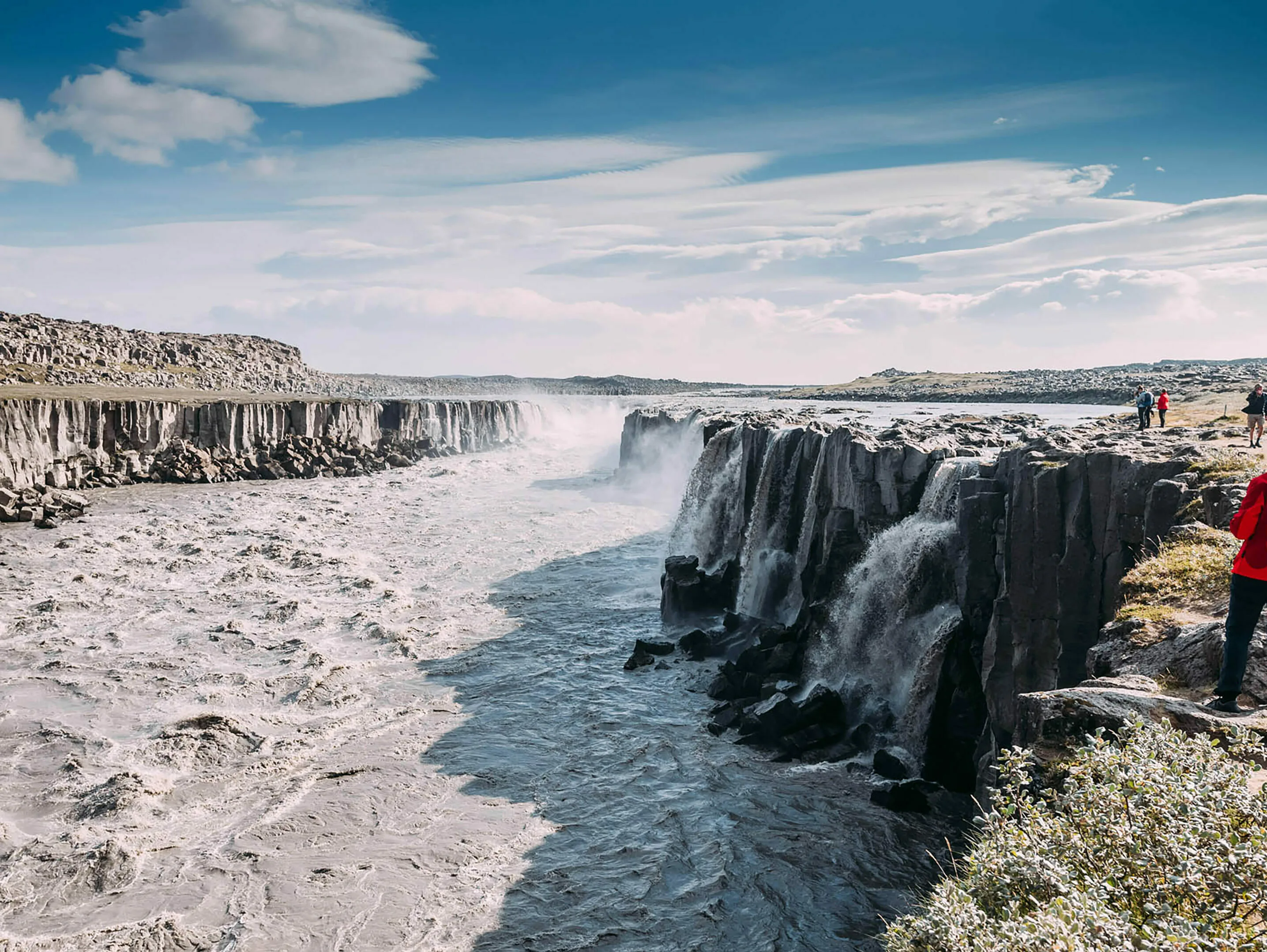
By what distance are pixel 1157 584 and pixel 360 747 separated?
1707 centimetres

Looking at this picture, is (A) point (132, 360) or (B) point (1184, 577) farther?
(A) point (132, 360)

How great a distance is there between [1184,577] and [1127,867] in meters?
8.01

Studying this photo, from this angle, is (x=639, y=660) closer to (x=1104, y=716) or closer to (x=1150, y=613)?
(x=1150, y=613)

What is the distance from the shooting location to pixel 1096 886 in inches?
232

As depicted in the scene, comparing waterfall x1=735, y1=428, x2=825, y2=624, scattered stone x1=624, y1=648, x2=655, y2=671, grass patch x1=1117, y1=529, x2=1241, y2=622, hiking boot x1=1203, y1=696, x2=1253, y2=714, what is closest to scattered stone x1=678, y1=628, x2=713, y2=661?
scattered stone x1=624, y1=648, x2=655, y2=671

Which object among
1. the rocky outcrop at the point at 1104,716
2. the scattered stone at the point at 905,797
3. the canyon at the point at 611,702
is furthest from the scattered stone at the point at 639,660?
the rocky outcrop at the point at 1104,716

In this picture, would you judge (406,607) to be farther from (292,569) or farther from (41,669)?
(41,669)

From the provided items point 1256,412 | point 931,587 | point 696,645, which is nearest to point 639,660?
point 696,645

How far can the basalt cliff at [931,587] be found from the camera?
15.7 m

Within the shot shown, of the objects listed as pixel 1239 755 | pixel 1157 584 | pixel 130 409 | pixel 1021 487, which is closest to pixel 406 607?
pixel 1021 487

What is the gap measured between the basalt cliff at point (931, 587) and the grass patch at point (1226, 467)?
121mm

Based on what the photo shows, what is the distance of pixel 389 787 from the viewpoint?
18031 millimetres

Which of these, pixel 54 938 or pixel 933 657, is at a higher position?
pixel 933 657

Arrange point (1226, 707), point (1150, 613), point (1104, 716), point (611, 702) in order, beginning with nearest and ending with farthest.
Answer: point (1226, 707) → point (1104, 716) → point (1150, 613) → point (611, 702)
